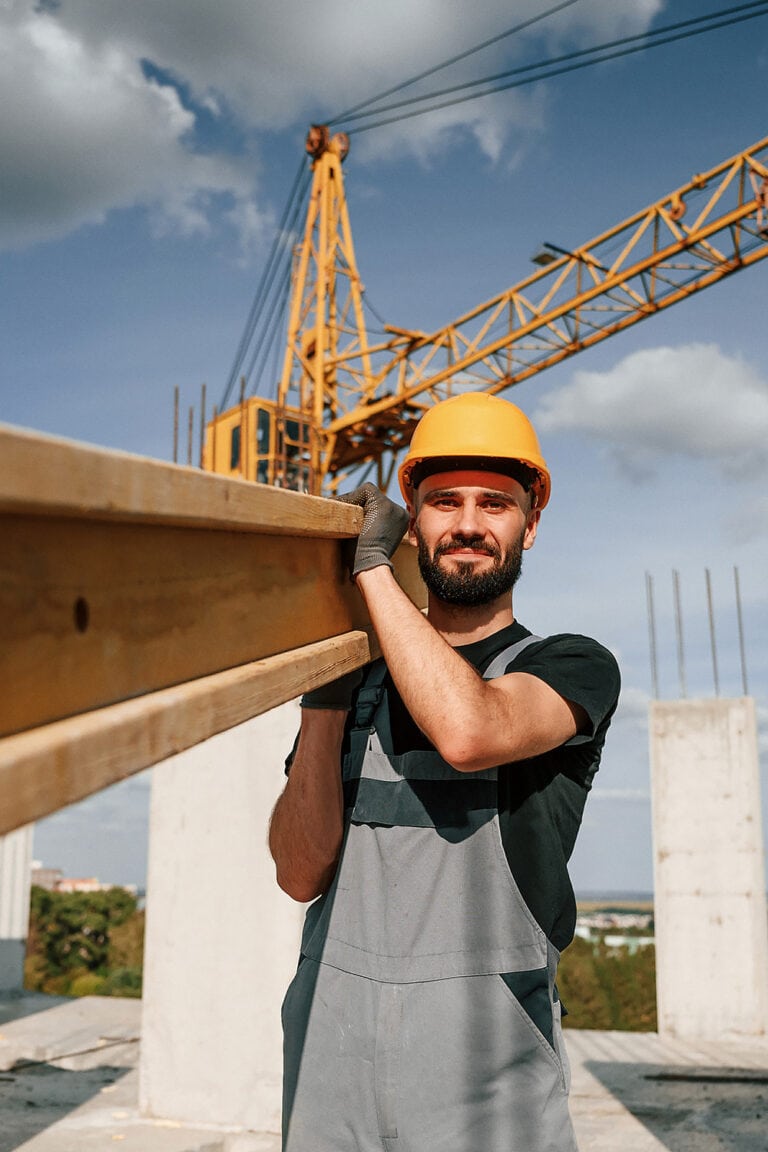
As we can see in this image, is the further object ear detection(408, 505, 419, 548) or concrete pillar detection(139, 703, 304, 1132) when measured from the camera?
concrete pillar detection(139, 703, 304, 1132)

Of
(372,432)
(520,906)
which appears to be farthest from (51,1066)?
(372,432)

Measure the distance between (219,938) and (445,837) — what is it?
176 inches

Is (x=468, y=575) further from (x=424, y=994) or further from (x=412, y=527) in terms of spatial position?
(x=424, y=994)

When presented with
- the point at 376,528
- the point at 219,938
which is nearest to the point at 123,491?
the point at 376,528

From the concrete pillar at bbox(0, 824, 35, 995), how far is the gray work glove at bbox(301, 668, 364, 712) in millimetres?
11143

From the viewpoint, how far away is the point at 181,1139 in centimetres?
590

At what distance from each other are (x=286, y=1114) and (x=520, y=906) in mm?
716

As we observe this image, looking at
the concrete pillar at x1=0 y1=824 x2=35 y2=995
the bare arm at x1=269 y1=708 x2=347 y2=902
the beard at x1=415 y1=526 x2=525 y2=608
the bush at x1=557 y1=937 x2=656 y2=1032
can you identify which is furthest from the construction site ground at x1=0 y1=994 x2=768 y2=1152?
the bush at x1=557 y1=937 x2=656 y2=1032

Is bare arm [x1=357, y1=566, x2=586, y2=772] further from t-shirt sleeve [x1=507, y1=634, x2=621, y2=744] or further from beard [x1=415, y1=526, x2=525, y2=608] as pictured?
beard [x1=415, y1=526, x2=525, y2=608]

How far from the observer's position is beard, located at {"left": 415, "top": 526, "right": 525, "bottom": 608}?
2367 mm

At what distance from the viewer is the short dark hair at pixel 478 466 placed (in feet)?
8.10

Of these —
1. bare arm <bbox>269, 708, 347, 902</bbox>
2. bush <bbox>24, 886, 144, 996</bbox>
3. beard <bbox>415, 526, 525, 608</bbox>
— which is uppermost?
beard <bbox>415, 526, 525, 608</bbox>

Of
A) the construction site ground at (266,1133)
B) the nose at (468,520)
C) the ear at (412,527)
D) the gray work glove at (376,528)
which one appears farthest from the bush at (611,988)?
the gray work glove at (376,528)

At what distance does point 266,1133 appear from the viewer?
5926mm
